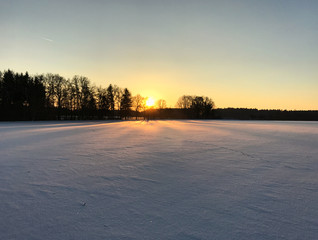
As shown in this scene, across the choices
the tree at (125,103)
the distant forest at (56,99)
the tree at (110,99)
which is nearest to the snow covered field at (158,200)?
the distant forest at (56,99)

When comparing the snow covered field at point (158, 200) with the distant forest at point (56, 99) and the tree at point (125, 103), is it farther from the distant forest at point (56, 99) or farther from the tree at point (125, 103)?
the tree at point (125, 103)

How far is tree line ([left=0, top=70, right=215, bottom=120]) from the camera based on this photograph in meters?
37.4

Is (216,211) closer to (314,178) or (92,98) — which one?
(314,178)

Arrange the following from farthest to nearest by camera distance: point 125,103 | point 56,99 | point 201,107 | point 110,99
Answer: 1. point 201,107
2. point 125,103
3. point 110,99
4. point 56,99

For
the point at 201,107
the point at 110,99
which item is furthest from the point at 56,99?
the point at 201,107

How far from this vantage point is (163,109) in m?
82.9

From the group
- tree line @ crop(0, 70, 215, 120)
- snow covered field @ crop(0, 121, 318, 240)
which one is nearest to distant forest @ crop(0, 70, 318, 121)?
tree line @ crop(0, 70, 215, 120)

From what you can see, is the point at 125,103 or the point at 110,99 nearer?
the point at 110,99

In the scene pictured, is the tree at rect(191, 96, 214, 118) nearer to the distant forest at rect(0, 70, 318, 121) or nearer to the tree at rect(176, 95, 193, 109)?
the tree at rect(176, 95, 193, 109)

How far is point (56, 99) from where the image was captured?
42.4 metres

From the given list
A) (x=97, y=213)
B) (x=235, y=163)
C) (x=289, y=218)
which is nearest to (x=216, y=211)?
(x=289, y=218)

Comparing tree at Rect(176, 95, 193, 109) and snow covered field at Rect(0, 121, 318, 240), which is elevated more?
tree at Rect(176, 95, 193, 109)

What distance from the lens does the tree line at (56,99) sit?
1474 inches

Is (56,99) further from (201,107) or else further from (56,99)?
(201,107)
